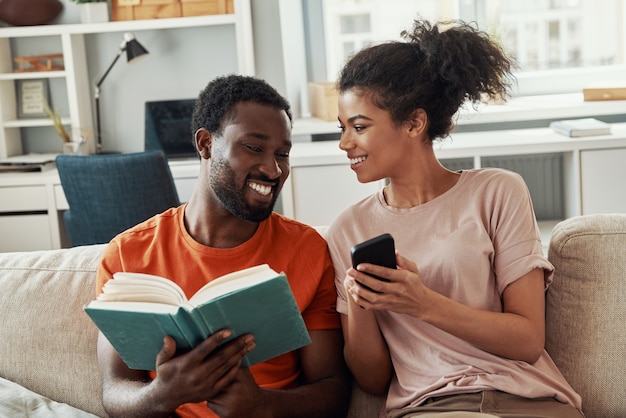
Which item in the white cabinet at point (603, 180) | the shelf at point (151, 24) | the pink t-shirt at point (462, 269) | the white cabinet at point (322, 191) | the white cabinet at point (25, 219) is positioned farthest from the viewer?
the shelf at point (151, 24)

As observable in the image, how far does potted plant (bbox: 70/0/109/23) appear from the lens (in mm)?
3883

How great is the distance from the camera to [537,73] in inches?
167

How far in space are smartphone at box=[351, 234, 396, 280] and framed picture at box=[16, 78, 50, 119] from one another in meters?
3.12

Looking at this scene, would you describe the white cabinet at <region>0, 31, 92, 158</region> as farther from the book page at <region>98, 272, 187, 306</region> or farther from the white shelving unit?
the book page at <region>98, 272, 187, 306</region>

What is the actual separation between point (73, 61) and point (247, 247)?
260cm

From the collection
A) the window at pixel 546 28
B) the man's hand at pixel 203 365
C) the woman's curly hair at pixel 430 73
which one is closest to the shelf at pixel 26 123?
the window at pixel 546 28

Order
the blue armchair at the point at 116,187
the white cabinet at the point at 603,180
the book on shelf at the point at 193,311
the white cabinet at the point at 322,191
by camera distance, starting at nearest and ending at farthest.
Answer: the book on shelf at the point at 193,311 < the blue armchair at the point at 116,187 < the white cabinet at the point at 603,180 < the white cabinet at the point at 322,191

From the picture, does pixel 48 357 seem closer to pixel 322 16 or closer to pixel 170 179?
pixel 170 179

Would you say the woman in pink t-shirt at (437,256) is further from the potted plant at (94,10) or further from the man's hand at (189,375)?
the potted plant at (94,10)

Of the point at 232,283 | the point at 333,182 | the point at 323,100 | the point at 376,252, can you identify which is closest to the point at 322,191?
the point at 333,182

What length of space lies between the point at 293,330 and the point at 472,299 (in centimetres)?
35

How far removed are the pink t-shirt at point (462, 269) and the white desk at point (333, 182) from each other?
Result: 5.73ft

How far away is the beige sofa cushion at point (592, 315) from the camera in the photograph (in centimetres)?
163

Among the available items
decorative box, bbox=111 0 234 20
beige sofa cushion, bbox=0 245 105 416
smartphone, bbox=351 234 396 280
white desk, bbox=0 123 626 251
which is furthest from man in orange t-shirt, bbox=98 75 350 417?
decorative box, bbox=111 0 234 20
